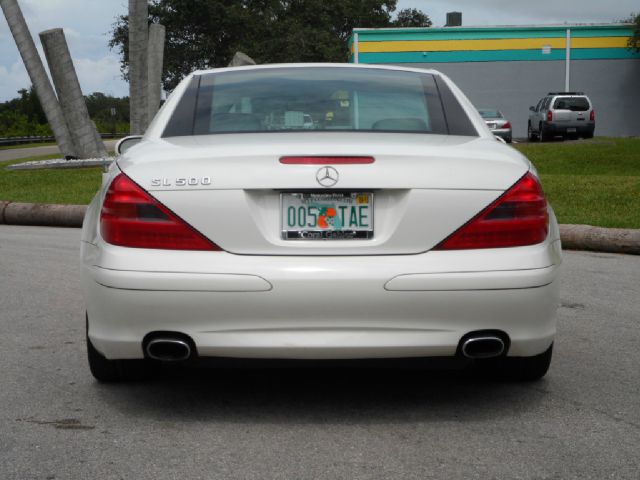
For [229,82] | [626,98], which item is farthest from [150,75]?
[626,98]

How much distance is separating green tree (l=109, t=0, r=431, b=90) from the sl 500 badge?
56.2 meters

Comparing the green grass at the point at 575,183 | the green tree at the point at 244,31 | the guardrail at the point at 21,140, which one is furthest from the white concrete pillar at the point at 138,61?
the green tree at the point at 244,31

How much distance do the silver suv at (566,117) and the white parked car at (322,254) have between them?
32.3 meters

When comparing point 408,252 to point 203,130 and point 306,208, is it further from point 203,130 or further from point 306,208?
point 203,130

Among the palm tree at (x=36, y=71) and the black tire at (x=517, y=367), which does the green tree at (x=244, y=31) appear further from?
the black tire at (x=517, y=367)

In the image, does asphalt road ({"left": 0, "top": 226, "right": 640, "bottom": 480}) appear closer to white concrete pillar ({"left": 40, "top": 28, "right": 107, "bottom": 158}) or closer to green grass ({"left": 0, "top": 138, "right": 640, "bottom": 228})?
green grass ({"left": 0, "top": 138, "right": 640, "bottom": 228})

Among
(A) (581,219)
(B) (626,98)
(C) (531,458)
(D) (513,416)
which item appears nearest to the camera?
(C) (531,458)

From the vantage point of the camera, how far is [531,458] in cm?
382

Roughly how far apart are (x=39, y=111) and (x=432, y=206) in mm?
71390

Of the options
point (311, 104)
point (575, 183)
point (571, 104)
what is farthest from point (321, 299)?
point (571, 104)

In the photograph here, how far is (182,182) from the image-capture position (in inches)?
162

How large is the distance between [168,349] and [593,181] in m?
13.2

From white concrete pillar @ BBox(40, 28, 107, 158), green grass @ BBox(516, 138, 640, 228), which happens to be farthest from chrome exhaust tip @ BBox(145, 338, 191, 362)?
white concrete pillar @ BBox(40, 28, 107, 158)

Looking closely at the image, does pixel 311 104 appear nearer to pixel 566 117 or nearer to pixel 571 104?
pixel 566 117
